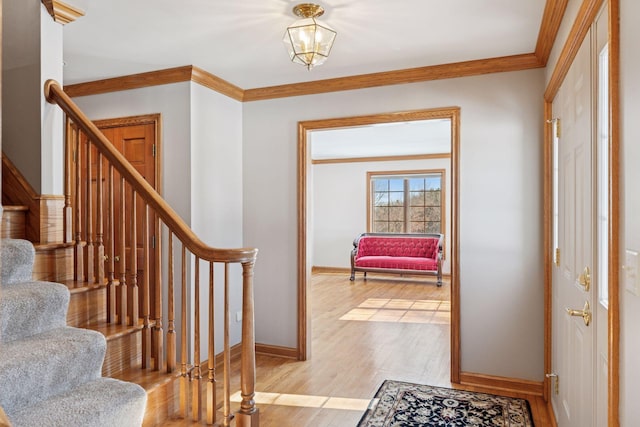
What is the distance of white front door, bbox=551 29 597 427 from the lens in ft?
6.08

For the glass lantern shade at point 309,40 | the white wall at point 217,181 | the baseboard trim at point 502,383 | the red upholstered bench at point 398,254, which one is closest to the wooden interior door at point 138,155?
the white wall at point 217,181

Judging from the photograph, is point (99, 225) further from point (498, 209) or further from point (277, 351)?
point (498, 209)

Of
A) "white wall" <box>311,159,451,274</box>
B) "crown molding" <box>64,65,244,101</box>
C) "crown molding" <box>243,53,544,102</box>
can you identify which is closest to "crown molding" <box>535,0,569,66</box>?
"crown molding" <box>243,53,544,102</box>

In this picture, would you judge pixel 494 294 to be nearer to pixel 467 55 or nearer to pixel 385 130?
pixel 467 55

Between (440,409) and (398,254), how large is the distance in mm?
5708

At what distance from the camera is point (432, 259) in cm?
823

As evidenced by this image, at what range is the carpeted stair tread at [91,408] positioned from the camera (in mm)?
1514

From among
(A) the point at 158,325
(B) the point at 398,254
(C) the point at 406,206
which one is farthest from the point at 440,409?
(C) the point at 406,206

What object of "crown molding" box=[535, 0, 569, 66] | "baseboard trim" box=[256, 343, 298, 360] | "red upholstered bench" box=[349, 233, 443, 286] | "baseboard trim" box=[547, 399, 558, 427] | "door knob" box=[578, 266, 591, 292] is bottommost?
"baseboard trim" box=[547, 399, 558, 427]

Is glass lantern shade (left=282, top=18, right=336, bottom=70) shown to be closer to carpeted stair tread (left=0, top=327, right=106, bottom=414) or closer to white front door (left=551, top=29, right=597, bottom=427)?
white front door (left=551, top=29, right=597, bottom=427)

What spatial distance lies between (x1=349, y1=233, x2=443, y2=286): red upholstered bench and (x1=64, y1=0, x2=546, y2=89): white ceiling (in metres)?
5.09

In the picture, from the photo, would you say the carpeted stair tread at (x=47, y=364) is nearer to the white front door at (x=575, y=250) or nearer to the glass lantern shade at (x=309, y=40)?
the glass lantern shade at (x=309, y=40)

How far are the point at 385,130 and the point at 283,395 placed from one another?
420 centimetres

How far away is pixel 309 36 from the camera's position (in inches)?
99.3
